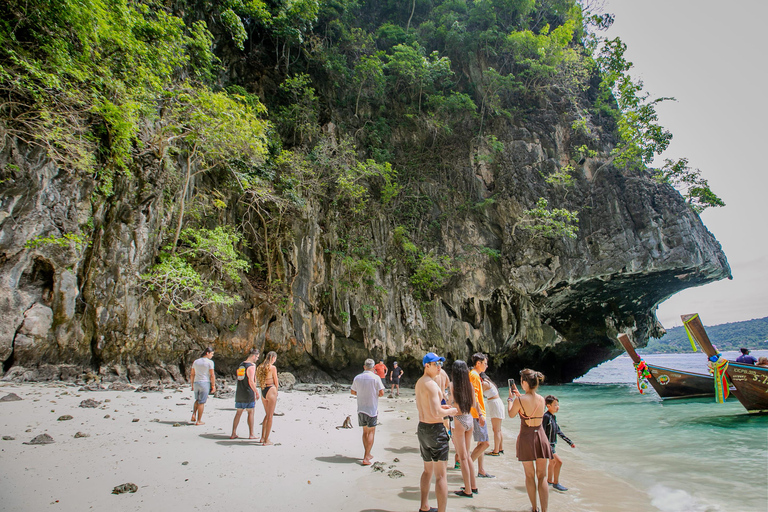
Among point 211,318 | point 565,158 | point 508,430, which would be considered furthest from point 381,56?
point 508,430

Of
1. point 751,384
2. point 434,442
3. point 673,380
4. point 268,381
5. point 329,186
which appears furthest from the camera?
point 329,186

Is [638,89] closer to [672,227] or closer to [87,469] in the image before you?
[672,227]

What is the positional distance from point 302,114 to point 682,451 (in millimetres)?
15180

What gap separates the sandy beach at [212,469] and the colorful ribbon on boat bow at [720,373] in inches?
272

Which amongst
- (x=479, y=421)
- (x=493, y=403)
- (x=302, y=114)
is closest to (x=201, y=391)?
(x=479, y=421)

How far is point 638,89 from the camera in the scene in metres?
16.2

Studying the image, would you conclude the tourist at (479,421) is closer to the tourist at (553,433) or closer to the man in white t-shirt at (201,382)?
the tourist at (553,433)

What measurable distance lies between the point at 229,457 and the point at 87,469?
132 cm

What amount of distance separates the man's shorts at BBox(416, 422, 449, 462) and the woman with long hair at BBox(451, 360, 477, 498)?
0.64m

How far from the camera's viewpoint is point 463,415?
3.75 metres

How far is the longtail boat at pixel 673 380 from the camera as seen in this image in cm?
1156

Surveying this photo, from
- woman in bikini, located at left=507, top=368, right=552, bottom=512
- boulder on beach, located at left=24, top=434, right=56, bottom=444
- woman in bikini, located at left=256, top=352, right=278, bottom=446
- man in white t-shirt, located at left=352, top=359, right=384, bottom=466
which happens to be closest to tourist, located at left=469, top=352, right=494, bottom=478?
woman in bikini, located at left=507, top=368, right=552, bottom=512

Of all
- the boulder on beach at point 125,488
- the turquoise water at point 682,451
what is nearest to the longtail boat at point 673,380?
the turquoise water at point 682,451

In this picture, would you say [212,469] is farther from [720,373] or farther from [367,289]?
[720,373]
